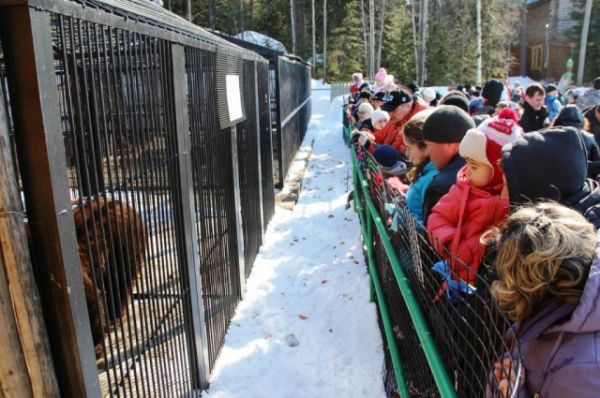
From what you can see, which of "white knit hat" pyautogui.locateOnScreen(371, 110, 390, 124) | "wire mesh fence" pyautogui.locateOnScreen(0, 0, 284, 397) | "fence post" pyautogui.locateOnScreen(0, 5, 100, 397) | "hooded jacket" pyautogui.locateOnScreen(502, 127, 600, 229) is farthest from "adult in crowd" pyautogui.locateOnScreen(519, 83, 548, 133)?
"fence post" pyautogui.locateOnScreen(0, 5, 100, 397)

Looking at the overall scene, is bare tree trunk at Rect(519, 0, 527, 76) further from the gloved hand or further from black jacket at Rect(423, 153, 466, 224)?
the gloved hand

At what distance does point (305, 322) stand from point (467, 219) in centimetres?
245

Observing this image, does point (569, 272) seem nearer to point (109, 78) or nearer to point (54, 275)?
point (54, 275)

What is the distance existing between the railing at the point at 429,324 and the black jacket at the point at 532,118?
3045 mm

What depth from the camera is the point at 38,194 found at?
1.60 metres

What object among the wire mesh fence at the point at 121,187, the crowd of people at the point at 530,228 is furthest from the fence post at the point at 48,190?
the crowd of people at the point at 530,228

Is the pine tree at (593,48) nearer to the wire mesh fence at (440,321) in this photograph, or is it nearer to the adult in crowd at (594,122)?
the adult in crowd at (594,122)

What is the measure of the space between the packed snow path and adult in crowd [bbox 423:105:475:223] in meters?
1.49

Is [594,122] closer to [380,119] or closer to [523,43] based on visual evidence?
[380,119]

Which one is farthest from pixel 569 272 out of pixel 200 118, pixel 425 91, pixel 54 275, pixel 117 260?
pixel 425 91

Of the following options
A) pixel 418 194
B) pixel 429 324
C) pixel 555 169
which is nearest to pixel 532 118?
pixel 418 194

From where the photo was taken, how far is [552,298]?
1.54 metres

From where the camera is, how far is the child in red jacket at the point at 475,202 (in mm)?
2467

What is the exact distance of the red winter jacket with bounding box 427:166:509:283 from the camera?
245 cm
